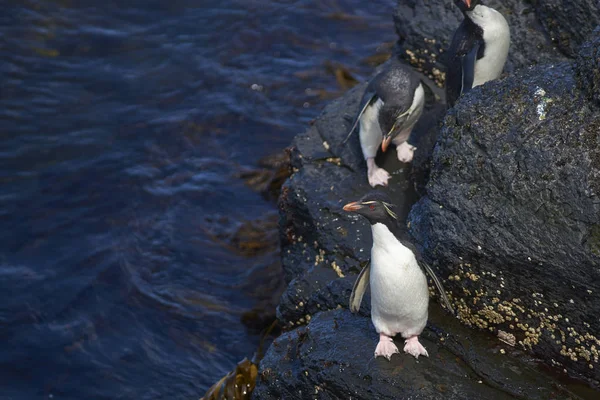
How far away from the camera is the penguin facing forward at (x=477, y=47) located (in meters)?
6.57

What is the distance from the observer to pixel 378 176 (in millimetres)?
7109

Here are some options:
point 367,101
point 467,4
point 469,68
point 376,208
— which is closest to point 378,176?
point 367,101

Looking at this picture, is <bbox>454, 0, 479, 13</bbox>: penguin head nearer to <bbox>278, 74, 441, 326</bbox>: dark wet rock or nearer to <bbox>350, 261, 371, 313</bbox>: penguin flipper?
<bbox>278, 74, 441, 326</bbox>: dark wet rock

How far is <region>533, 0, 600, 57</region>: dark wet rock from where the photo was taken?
22.1ft

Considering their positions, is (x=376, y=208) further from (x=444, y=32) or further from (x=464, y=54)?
(x=444, y=32)

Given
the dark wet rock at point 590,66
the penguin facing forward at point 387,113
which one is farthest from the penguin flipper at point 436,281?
the penguin facing forward at point 387,113

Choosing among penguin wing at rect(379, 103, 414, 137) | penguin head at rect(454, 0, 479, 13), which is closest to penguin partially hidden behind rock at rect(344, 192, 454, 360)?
penguin wing at rect(379, 103, 414, 137)

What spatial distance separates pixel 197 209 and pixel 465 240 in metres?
5.32

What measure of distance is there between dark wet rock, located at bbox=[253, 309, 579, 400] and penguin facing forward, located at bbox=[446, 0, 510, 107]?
2.24 metres

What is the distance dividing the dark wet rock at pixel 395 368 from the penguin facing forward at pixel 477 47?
2240mm

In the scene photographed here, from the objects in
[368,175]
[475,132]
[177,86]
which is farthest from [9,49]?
[475,132]

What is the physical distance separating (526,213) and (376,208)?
91 centimetres

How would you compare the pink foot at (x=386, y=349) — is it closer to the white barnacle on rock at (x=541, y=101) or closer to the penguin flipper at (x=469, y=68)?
the white barnacle on rock at (x=541, y=101)

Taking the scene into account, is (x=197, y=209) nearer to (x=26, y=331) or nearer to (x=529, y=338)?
(x=26, y=331)
